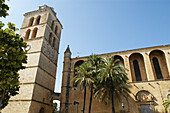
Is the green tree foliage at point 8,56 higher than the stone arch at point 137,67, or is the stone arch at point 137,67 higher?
the stone arch at point 137,67

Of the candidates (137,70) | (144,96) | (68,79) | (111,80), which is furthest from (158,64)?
(68,79)

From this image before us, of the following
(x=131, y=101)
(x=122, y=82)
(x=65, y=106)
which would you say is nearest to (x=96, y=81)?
(x=122, y=82)

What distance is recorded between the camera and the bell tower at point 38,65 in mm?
16391

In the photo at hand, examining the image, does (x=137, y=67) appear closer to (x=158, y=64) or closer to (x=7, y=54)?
(x=158, y=64)

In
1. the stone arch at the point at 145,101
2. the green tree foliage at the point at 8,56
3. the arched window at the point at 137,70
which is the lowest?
the stone arch at the point at 145,101

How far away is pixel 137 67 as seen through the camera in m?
20.7

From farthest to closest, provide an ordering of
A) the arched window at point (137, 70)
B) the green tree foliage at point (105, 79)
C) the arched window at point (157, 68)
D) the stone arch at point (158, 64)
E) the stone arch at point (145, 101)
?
the arched window at point (137, 70), the arched window at point (157, 68), the stone arch at point (158, 64), the stone arch at point (145, 101), the green tree foliage at point (105, 79)

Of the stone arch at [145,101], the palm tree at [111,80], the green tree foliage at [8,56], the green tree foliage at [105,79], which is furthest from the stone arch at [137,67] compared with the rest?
the green tree foliage at [8,56]

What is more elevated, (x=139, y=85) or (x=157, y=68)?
(x=157, y=68)

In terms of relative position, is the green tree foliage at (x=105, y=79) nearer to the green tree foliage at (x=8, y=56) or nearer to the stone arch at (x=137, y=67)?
the stone arch at (x=137, y=67)

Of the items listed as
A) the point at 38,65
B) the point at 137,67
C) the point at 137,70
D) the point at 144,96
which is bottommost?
the point at 144,96

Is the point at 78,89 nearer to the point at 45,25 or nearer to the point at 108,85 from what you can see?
the point at 108,85

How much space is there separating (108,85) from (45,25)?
15.8 meters

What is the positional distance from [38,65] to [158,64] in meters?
19.1
